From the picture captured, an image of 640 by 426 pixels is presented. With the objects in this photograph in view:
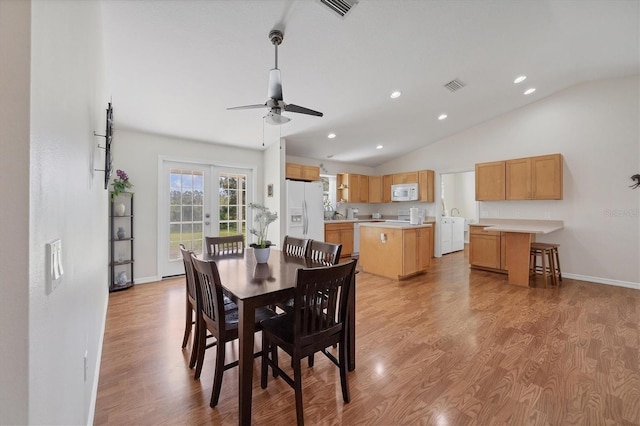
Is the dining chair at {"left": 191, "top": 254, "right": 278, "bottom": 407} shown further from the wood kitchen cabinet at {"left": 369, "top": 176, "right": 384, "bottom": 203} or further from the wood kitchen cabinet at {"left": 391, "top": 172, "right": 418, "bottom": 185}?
Answer: the wood kitchen cabinet at {"left": 369, "top": 176, "right": 384, "bottom": 203}

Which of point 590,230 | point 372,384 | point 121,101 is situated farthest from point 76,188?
point 590,230

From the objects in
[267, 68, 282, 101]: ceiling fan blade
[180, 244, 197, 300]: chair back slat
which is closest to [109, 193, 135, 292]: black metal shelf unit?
[180, 244, 197, 300]: chair back slat

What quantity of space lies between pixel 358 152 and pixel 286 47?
3952 mm

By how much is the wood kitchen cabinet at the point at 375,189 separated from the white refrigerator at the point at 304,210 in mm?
2256

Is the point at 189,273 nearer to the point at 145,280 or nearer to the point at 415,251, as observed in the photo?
the point at 145,280

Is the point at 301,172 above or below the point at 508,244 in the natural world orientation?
above

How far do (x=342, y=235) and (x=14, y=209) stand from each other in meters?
5.88

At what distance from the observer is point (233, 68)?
287 centimetres

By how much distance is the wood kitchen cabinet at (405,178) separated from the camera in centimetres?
660

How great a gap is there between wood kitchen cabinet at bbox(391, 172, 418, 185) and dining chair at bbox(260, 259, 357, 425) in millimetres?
5421

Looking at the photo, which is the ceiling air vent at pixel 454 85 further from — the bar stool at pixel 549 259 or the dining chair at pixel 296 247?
the dining chair at pixel 296 247

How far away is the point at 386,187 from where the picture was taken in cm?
724

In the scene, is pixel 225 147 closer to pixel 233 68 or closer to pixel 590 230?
pixel 233 68

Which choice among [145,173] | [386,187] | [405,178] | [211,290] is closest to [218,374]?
[211,290]
